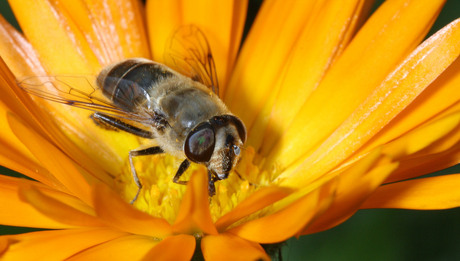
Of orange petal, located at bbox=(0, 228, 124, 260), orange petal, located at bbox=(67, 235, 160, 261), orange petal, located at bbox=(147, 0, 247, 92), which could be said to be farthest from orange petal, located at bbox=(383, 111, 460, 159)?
orange petal, located at bbox=(147, 0, 247, 92)

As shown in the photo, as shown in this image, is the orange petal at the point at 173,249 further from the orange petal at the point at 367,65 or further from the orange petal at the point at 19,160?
the orange petal at the point at 367,65

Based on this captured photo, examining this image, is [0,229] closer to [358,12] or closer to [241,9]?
[241,9]

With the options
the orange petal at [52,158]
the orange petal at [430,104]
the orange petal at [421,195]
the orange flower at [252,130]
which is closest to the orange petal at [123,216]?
the orange flower at [252,130]

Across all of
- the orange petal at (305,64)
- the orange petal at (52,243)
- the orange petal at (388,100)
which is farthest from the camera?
the orange petal at (305,64)

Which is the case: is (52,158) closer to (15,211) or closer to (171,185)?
(15,211)

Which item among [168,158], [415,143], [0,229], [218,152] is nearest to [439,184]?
[415,143]

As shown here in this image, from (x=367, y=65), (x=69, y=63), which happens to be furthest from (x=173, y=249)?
(x=69, y=63)
